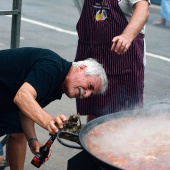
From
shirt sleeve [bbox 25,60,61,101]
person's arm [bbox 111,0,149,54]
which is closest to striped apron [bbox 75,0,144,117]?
person's arm [bbox 111,0,149,54]

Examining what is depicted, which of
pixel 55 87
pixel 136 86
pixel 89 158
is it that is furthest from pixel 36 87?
pixel 136 86

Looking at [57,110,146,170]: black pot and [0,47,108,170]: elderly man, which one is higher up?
[0,47,108,170]: elderly man

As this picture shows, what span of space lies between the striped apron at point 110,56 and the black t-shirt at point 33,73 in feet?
2.22

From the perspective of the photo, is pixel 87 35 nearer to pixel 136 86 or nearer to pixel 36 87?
pixel 136 86

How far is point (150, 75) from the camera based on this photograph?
28.7 ft

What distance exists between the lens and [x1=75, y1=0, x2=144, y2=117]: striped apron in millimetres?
4473

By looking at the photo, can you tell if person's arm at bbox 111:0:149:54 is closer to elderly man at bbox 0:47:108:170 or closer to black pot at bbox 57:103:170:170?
elderly man at bbox 0:47:108:170

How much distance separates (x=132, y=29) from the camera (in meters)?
4.24

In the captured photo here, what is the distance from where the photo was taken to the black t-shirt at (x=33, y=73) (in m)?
3.71

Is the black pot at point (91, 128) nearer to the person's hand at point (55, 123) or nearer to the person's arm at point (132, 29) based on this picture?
the person's hand at point (55, 123)

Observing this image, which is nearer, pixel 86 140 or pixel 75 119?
pixel 86 140

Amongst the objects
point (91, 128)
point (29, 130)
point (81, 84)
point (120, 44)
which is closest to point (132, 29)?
point (120, 44)

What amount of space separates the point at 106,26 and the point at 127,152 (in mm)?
1330

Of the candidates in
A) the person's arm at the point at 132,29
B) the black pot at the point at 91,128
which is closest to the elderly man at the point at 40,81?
the black pot at the point at 91,128
